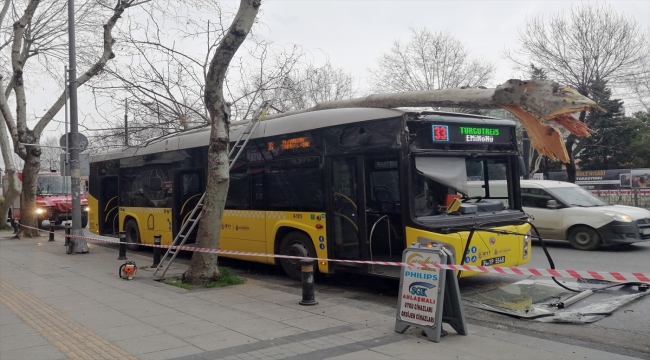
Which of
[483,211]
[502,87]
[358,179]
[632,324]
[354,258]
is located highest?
[502,87]

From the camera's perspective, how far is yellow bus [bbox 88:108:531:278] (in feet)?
27.9

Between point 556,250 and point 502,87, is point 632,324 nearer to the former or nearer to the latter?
point 502,87

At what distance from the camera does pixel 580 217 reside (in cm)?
1420

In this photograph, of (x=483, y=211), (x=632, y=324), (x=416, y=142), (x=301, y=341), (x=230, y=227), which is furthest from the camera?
(x=230, y=227)

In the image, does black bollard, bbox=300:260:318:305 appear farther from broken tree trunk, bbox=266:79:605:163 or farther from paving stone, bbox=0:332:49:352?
paving stone, bbox=0:332:49:352

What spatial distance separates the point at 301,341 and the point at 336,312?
4.94 ft

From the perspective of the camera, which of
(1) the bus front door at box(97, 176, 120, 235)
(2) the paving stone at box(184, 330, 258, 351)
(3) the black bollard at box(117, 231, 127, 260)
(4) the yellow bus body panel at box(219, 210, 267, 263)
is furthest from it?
(1) the bus front door at box(97, 176, 120, 235)

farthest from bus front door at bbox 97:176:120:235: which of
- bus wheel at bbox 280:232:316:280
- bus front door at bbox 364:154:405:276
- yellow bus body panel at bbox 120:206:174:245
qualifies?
bus front door at bbox 364:154:405:276

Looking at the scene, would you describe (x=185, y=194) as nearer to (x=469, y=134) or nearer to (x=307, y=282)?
(x=307, y=282)

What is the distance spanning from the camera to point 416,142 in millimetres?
8547

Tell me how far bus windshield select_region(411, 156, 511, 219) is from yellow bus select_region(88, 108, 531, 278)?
17 mm

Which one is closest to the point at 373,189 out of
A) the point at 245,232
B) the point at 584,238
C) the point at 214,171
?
the point at 214,171

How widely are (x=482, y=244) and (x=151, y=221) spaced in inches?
366

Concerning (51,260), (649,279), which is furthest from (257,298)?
(51,260)
